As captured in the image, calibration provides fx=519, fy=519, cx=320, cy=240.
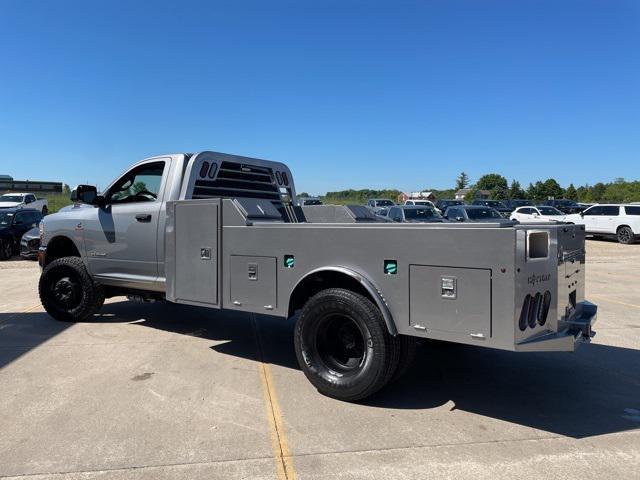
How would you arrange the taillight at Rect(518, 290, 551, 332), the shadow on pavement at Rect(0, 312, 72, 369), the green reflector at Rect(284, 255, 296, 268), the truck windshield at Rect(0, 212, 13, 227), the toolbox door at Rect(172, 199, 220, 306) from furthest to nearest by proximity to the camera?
the truck windshield at Rect(0, 212, 13, 227) → the shadow on pavement at Rect(0, 312, 72, 369) → the toolbox door at Rect(172, 199, 220, 306) → the green reflector at Rect(284, 255, 296, 268) → the taillight at Rect(518, 290, 551, 332)

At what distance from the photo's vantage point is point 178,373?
518 centimetres

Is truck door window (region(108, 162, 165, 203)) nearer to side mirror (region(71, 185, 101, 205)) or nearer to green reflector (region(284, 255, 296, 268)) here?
side mirror (region(71, 185, 101, 205))

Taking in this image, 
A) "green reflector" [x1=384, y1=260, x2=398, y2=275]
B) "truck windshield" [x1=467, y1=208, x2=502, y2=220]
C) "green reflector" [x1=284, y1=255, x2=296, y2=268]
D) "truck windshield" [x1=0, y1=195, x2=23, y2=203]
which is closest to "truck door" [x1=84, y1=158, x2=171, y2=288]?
"green reflector" [x1=284, y1=255, x2=296, y2=268]

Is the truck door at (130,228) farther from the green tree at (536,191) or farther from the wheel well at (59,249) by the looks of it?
the green tree at (536,191)

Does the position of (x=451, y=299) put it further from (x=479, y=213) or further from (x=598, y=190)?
(x=598, y=190)

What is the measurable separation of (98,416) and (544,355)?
15.4ft

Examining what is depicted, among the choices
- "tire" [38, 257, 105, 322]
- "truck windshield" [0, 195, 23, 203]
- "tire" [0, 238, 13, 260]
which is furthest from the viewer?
"truck windshield" [0, 195, 23, 203]

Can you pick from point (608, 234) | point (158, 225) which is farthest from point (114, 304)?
point (608, 234)

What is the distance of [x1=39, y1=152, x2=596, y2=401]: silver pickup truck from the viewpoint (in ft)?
11.9

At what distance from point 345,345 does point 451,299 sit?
3.77 ft

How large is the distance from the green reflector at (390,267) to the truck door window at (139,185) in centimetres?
333

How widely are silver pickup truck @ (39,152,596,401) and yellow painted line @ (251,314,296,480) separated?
42 centimetres

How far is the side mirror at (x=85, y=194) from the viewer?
21.5ft

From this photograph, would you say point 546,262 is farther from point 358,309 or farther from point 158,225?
point 158,225
